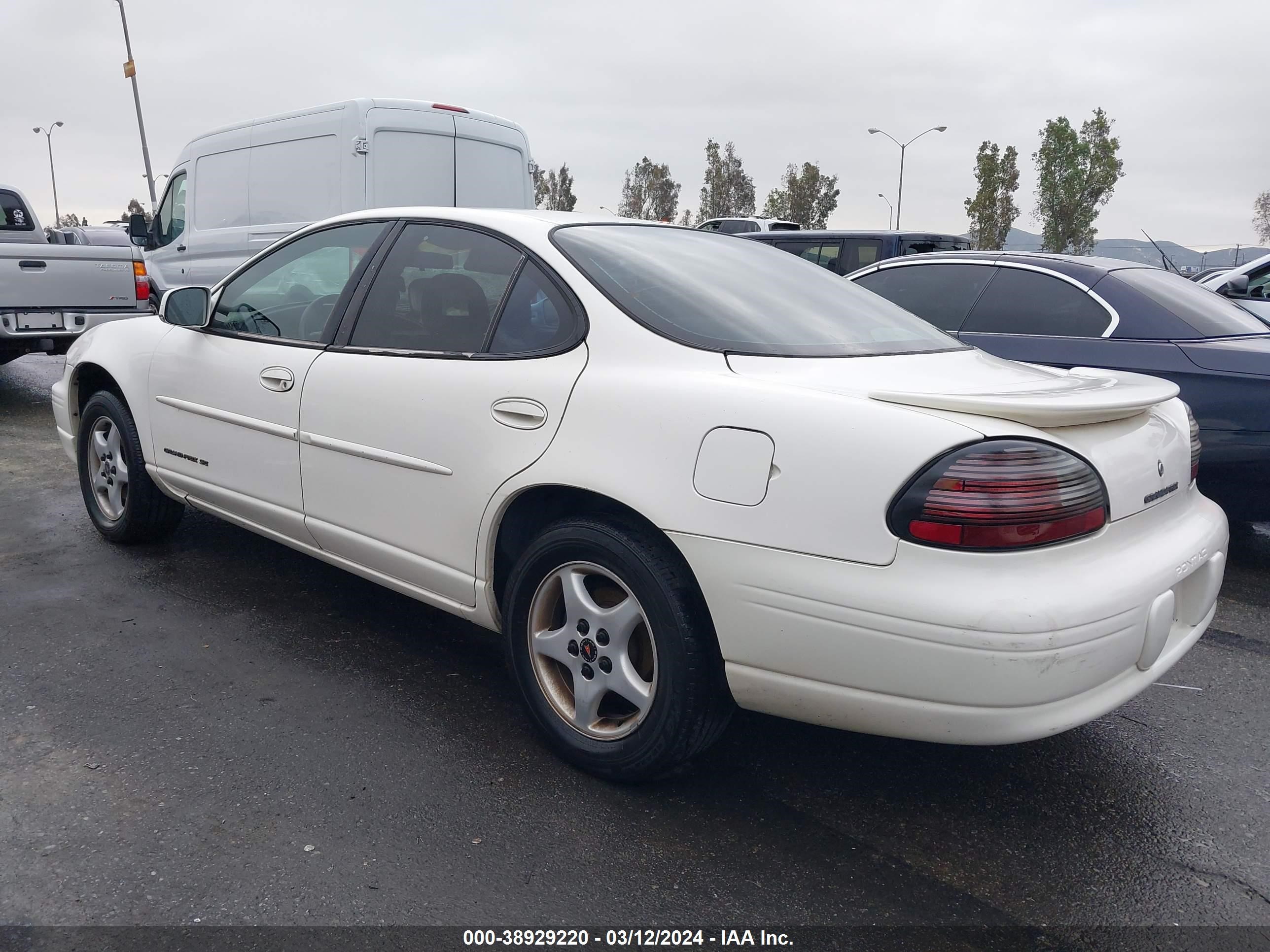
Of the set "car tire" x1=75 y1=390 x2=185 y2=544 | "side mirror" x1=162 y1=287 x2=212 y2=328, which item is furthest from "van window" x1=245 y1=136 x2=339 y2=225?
"side mirror" x1=162 y1=287 x2=212 y2=328

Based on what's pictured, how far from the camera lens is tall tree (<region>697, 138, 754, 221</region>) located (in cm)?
5256

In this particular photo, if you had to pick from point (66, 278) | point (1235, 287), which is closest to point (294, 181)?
point (66, 278)

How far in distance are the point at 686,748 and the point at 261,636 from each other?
1858 mm

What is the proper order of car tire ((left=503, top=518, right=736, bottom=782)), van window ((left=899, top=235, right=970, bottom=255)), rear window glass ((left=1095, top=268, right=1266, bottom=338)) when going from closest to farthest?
car tire ((left=503, top=518, right=736, bottom=782)), rear window glass ((left=1095, top=268, right=1266, bottom=338)), van window ((left=899, top=235, right=970, bottom=255))

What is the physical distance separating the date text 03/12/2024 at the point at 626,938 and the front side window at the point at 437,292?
162 cm

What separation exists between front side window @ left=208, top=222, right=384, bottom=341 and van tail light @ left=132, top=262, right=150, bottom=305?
5.71m

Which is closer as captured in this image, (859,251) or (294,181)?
(294,181)

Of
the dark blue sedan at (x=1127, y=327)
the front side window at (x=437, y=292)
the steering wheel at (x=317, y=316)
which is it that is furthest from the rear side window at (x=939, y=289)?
the steering wheel at (x=317, y=316)

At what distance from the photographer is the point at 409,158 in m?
8.81

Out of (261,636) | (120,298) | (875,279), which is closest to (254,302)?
(261,636)

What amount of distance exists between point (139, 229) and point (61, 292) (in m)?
3.67

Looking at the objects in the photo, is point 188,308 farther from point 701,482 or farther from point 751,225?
point 751,225

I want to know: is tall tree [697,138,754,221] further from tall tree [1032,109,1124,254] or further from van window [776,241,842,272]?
van window [776,241,842,272]

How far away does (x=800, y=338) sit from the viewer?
2795mm
